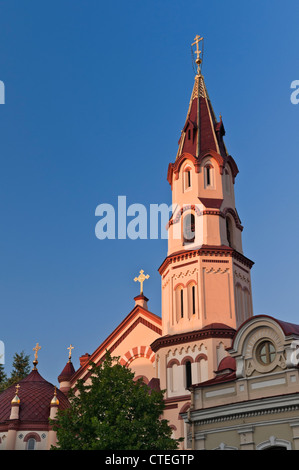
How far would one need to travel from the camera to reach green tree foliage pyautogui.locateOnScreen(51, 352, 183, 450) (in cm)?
2311

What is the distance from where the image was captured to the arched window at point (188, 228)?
37.3 meters

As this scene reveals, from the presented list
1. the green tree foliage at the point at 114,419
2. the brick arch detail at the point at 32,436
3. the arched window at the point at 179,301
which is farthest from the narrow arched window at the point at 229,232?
the brick arch detail at the point at 32,436

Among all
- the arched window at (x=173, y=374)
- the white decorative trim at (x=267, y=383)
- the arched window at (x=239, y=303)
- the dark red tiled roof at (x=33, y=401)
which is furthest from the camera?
the dark red tiled roof at (x=33, y=401)

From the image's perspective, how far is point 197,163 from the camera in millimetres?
39250

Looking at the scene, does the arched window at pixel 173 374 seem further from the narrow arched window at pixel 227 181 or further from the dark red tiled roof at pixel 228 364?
the narrow arched window at pixel 227 181

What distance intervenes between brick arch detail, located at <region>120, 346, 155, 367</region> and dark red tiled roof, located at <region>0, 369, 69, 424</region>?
537cm

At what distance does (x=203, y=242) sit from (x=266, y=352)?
1382 centimetres

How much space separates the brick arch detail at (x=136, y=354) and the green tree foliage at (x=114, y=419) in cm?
1138

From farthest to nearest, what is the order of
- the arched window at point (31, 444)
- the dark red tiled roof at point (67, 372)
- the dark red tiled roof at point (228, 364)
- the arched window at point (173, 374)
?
the dark red tiled roof at point (67, 372), the arched window at point (31, 444), the arched window at point (173, 374), the dark red tiled roof at point (228, 364)

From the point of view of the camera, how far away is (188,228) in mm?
37875

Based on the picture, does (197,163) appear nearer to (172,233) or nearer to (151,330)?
(172,233)

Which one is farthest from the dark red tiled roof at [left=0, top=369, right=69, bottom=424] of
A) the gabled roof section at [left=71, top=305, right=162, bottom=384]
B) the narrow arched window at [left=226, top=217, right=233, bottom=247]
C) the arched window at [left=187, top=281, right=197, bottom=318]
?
the narrow arched window at [left=226, top=217, right=233, bottom=247]
